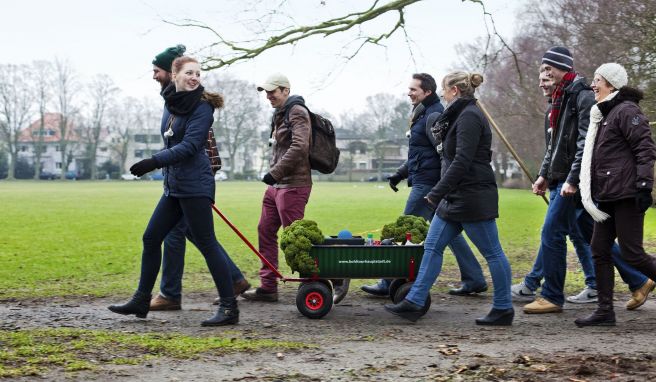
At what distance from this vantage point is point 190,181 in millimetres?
7328

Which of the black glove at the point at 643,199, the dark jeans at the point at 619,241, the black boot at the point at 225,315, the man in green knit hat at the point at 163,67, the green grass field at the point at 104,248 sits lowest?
the green grass field at the point at 104,248

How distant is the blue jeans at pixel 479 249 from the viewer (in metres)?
7.40

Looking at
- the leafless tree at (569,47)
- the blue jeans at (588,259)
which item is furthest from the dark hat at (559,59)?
the leafless tree at (569,47)

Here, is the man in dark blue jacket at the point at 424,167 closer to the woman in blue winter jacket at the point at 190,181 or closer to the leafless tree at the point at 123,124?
the woman in blue winter jacket at the point at 190,181

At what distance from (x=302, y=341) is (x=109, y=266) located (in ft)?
20.2

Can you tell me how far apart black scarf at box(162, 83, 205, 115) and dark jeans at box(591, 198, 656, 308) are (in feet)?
10.7

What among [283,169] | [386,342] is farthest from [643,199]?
[283,169]

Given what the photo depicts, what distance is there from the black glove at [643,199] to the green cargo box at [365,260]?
1854 millimetres

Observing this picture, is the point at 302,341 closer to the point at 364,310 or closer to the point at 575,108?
the point at 364,310

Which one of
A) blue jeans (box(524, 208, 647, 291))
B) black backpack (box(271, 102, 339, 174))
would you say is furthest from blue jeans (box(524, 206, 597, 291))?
black backpack (box(271, 102, 339, 174))

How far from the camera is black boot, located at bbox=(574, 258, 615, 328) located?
7246 mm

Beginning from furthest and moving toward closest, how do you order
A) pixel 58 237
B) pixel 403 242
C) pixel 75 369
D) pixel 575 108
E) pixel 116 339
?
pixel 58 237 → pixel 403 242 → pixel 575 108 → pixel 116 339 → pixel 75 369

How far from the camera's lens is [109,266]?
12.2 m

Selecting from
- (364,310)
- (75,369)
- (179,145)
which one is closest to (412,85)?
(364,310)
